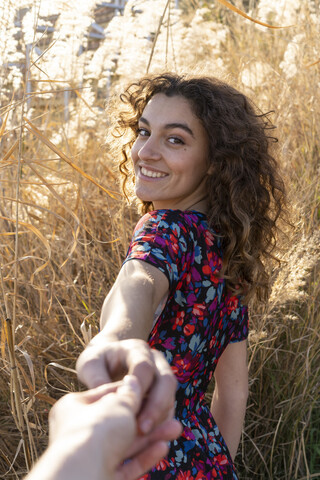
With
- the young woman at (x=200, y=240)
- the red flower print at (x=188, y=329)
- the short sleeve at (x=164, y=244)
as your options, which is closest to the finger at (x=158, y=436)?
the young woman at (x=200, y=240)

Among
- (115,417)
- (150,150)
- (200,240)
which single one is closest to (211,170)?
(150,150)

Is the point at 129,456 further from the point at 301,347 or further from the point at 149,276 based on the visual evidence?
the point at 301,347

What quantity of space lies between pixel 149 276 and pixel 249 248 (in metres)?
0.51

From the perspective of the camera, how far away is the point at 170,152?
1452 mm

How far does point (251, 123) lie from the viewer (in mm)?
1615

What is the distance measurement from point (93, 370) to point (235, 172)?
3.29 ft

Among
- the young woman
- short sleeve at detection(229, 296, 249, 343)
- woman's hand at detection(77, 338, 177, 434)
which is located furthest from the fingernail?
short sleeve at detection(229, 296, 249, 343)

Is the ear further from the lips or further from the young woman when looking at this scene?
the lips

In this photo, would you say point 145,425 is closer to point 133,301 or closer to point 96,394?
point 96,394

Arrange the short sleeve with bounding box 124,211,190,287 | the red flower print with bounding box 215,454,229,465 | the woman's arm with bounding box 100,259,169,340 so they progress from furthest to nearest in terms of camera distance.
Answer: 1. the red flower print with bounding box 215,454,229,465
2. the short sleeve with bounding box 124,211,190,287
3. the woman's arm with bounding box 100,259,169,340

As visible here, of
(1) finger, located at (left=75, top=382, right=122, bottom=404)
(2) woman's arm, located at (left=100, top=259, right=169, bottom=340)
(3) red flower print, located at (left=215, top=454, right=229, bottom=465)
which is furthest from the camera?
(3) red flower print, located at (left=215, top=454, right=229, bottom=465)

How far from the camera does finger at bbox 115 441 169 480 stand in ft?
1.74

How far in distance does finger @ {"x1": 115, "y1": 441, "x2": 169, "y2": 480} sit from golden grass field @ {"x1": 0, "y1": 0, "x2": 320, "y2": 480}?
0.98 m

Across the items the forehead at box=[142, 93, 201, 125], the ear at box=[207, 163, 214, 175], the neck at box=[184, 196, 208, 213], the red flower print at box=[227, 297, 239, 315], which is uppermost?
the forehead at box=[142, 93, 201, 125]
